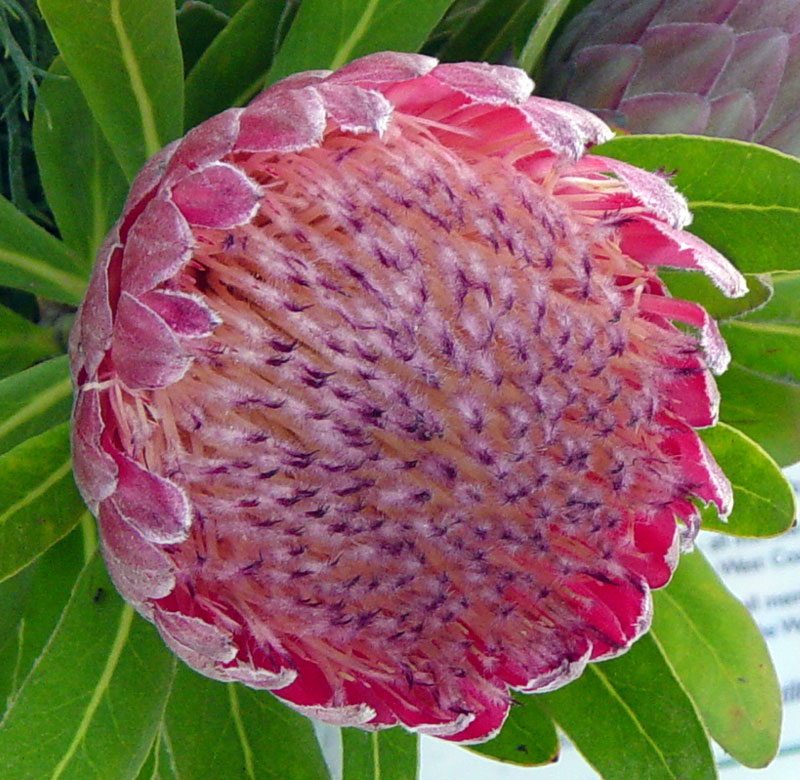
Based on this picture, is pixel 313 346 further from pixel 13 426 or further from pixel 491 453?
pixel 13 426

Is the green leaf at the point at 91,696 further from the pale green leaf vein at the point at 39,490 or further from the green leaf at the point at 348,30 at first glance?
the green leaf at the point at 348,30

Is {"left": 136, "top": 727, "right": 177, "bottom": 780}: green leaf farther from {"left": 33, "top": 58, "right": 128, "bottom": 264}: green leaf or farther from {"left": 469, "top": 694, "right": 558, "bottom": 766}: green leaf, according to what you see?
{"left": 33, "top": 58, "right": 128, "bottom": 264}: green leaf

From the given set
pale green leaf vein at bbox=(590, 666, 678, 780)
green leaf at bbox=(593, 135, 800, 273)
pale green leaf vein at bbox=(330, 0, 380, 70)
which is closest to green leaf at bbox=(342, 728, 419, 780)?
pale green leaf vein at bbox=(590, 666, 678, 780)

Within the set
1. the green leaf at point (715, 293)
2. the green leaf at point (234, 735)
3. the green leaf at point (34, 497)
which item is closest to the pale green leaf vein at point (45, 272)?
the green leaf at point (34, 497)

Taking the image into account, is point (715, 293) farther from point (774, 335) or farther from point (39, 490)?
point (39, 490)

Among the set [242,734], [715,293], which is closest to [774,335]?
[715,293]

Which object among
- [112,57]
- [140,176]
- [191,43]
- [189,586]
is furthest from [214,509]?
[191,43]
